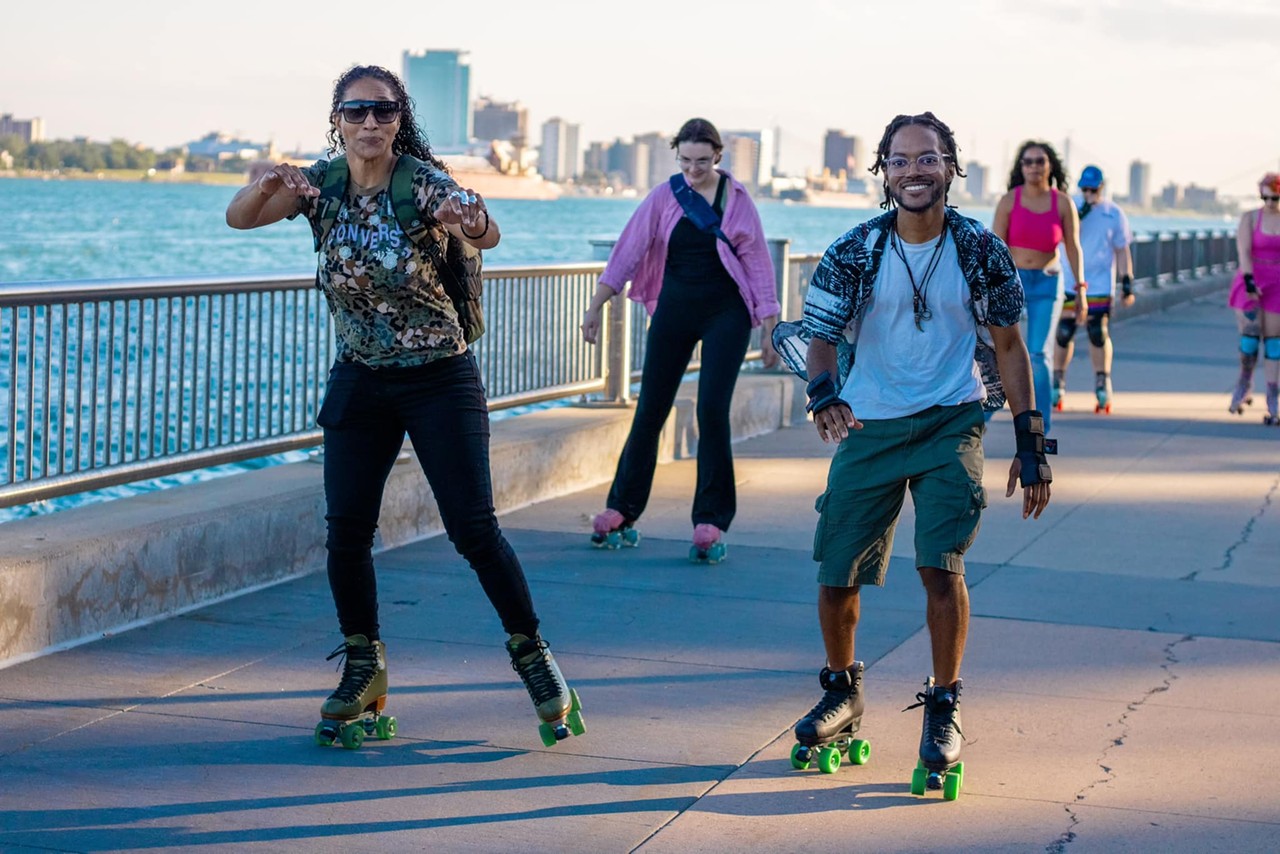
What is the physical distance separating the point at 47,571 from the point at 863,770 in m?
2.84

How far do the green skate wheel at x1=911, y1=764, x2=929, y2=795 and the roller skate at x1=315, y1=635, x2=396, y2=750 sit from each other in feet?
4.96

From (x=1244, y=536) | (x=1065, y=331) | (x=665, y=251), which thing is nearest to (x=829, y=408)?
(x=665, y=251)

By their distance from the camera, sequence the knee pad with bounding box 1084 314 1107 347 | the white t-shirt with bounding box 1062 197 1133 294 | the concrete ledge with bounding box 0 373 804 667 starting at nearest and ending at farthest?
the concrete ledge with bounding box 0 373 804 667 < the knee pad with bounding box 1084 314 1107 347 < the white t-shirt with bounding box 1062 197 1133 294

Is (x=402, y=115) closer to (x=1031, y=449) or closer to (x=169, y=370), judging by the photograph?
(x=1031, y=449)

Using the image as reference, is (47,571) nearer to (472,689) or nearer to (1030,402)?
(472,689)

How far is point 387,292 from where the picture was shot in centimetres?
510

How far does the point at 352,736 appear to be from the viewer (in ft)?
17.4

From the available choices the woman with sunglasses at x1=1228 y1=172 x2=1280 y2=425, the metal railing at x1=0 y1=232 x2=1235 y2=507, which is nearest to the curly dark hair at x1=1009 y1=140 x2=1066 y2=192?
the woman with sunglasses at x1=1228 y1=172 x2=1280 y2=425

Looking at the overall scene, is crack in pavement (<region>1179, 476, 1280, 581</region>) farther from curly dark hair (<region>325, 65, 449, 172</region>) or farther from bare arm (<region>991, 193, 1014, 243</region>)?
curly dark hair (<region>325, 65, 449, 172</region>)

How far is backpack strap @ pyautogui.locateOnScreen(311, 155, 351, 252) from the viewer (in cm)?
511

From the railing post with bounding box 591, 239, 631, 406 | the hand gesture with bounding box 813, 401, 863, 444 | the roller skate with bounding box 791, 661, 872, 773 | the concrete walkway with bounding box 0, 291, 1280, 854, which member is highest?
the hand gesture with bounding box 813, 401, 863, 444

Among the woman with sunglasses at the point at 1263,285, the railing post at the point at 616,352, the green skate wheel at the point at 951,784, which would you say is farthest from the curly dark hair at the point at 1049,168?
the green skate wheel at the point at 951,784

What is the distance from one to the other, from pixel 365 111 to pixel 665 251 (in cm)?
347

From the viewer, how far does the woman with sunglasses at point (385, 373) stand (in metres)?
5.07
